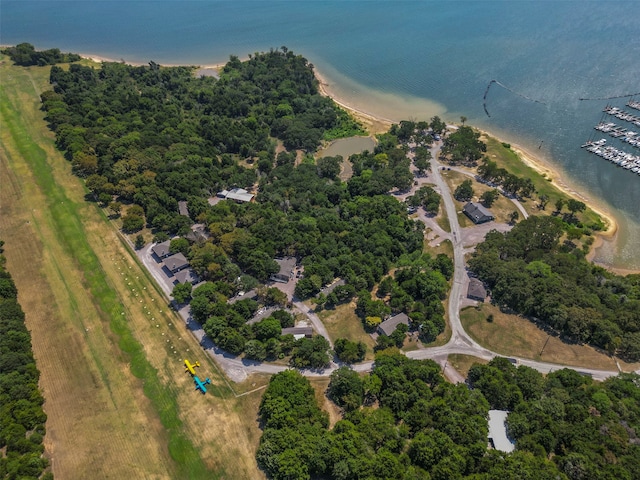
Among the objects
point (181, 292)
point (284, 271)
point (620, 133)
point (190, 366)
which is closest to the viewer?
point (190, 366)

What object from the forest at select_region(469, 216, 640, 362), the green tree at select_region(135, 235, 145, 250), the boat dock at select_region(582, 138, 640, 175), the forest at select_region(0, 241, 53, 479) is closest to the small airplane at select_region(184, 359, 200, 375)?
the forest at select_region(0, 241, 53, 479)

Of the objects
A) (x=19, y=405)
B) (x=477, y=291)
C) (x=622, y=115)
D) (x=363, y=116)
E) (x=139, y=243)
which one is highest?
(x=622, y=115)

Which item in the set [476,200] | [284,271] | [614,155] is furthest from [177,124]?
[614,155]

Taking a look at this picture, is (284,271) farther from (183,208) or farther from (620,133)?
(620,133)

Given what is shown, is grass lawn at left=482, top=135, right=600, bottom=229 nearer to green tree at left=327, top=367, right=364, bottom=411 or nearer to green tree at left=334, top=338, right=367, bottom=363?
green tree at left=334, top=338, right=367, bottom=363

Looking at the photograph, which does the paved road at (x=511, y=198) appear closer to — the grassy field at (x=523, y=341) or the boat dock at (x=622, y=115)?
the grassy field at (x=523, y=341)

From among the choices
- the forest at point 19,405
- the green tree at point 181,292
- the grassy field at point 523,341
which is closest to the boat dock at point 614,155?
the grassy field at point 523,341
